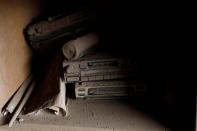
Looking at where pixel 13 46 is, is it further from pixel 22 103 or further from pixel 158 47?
pixel 158 47

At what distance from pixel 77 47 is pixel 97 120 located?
31 cm

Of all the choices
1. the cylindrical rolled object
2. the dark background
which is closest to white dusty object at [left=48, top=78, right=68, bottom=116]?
the cylindrical rolled object

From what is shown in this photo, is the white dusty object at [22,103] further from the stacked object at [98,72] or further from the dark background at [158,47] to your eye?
the dark background at [158,47]

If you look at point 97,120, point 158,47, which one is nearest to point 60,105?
point 97,120

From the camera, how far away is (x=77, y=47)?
94cm

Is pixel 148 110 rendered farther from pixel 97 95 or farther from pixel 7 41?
pixel 7 41

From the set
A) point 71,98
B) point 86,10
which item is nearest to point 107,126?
point 71,98

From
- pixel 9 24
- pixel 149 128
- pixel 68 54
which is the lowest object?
pixel 149 128

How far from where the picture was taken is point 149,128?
873 millimetres

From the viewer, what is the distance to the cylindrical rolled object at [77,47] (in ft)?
Answer: 3.06

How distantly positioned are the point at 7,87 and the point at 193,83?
0.77 metres

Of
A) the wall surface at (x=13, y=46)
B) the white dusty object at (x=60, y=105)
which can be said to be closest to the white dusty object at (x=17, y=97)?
the wall surface at (x=13, y=46)

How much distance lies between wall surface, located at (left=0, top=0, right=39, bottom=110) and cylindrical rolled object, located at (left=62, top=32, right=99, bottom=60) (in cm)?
27

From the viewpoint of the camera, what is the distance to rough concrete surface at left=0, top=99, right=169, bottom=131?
0.89 meters
